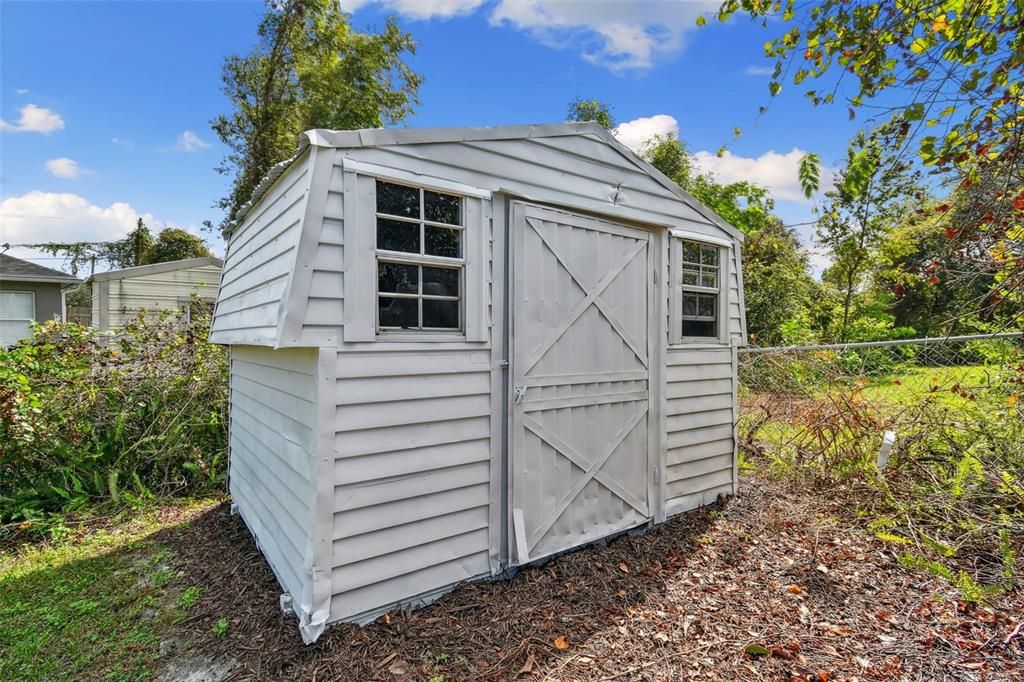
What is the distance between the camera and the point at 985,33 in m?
2.38

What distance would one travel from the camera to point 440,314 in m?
2.90

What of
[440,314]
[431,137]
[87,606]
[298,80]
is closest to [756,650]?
[440,314]

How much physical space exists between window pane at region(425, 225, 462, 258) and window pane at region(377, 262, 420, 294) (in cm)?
18

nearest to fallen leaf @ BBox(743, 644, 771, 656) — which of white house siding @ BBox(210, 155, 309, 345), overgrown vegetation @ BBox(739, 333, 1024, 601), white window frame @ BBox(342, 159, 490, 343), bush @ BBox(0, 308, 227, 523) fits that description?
overgrown vegetation @ BBox(739, 333, 1024, 601)

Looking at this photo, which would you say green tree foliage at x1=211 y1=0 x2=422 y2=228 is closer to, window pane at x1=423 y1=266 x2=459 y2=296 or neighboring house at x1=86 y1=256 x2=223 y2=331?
neighboring house at x1=86 y1=256 x2=223 y2=331

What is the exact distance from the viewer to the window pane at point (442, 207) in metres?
2.84

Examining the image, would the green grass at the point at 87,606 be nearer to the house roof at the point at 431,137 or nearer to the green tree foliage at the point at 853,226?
the house roof at the point at 431,137

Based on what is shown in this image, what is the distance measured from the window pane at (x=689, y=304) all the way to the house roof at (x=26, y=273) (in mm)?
15379

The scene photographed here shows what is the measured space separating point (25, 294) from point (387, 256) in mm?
15712

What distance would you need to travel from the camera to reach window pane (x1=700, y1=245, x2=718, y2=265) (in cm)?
443

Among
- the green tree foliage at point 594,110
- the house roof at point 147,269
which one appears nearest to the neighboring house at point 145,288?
the house roof at point 147,269

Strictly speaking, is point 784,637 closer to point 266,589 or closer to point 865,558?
point 865,558

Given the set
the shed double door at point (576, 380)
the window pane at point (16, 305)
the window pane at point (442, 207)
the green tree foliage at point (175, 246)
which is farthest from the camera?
the green tree foliage at point (175, 246)

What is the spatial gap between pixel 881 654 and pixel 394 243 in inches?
135
